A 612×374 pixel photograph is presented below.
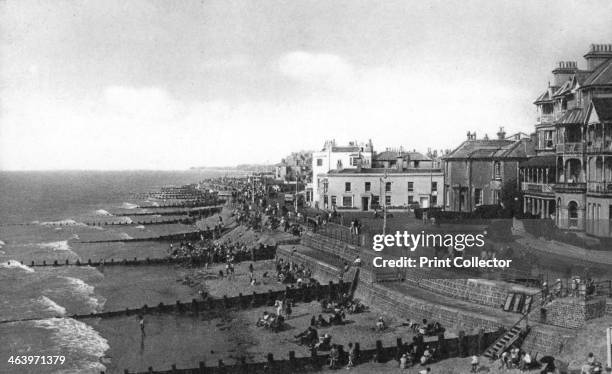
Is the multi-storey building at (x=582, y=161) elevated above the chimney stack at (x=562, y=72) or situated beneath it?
situated beneath

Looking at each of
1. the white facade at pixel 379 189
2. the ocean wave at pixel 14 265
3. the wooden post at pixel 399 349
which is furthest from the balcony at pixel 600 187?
the ocean wave at pixel 14 265

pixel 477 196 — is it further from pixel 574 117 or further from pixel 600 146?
pixel 600 146

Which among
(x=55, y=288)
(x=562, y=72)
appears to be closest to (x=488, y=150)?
(x=562, y=72)

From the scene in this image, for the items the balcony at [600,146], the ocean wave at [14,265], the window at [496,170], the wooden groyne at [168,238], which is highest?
the balcony at [600,146]

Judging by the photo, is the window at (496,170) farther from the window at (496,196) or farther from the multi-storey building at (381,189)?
the multi-storey building at (381,189)

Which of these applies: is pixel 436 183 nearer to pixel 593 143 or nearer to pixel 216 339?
pixel 593 143

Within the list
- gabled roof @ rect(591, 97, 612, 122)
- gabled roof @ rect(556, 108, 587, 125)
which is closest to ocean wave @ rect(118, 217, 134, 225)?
gabled roof @ rect(556, 108, 587, 125)

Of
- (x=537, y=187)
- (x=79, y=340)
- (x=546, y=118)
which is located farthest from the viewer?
(x=546, y=118)
